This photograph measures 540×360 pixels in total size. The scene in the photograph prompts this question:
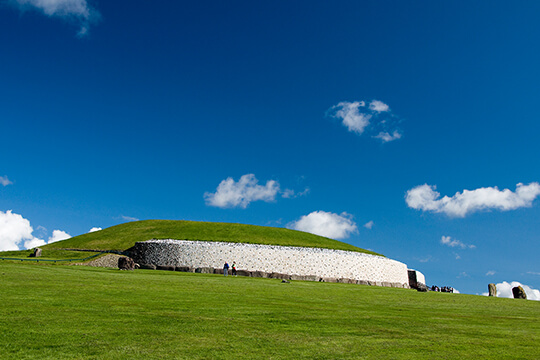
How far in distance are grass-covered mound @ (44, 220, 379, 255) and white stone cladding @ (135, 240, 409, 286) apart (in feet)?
13.8

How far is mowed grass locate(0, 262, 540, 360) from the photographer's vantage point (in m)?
8.10

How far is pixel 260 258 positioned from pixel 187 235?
13403 mm

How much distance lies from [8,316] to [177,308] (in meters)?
4.73

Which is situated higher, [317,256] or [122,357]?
[317,256]

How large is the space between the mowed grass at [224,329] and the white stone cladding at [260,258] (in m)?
29.3

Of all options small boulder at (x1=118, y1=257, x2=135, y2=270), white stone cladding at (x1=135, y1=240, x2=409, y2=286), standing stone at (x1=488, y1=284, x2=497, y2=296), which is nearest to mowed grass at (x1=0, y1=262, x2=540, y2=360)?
small boulder at (x1=118, y1=257, x2=135, y2=270)

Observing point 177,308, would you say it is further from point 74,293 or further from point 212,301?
point 74,293

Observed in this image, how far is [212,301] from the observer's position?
1478cm

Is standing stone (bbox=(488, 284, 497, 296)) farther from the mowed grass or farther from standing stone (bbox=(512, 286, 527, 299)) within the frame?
the mowed grass

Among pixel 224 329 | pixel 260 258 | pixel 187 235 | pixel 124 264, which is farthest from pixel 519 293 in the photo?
pixel 187 235

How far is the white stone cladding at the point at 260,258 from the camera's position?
44844 millimetres

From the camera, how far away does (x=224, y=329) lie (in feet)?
33.0

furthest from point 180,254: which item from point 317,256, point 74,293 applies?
point 74,293

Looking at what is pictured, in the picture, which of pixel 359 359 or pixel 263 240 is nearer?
pixel 359 359
